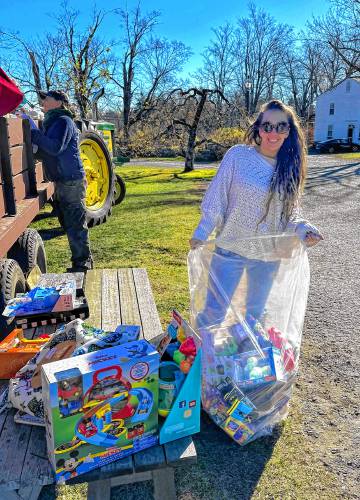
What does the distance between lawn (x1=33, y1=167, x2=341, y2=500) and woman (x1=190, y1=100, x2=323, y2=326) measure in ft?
2.43

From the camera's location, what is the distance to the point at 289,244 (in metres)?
2.68

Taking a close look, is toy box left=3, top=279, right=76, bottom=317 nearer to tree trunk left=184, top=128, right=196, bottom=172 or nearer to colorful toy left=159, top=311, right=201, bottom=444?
colorful toy left=159, top=311, right=201, bottom=444

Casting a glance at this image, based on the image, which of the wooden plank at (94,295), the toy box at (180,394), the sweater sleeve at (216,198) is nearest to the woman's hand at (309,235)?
the sweater sleeve at (216,198)

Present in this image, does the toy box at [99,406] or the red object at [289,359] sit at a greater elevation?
the toy box at [99,406]

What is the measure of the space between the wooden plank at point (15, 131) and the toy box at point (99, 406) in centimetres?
195

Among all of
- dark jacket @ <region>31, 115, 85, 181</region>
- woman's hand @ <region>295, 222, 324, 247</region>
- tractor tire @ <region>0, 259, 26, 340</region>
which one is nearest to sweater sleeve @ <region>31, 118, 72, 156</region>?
dark jacket @ <region>31, 115, 85, 181</region>

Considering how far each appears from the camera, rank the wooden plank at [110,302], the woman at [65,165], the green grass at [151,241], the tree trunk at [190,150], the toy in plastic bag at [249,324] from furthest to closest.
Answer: the tree trunk at [190,150] → the green grass at [151,241] → the woman at [65,165] → the wooden plank at [110,302] → the toy in plastic bag at [249,324]

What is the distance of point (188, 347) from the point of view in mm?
1953

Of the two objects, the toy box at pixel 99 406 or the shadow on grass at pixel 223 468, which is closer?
the toy box at pixel 99 406

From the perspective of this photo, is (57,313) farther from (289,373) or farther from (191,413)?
(289,373)

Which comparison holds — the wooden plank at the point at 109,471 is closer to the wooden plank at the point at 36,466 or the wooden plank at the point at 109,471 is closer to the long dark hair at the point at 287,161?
the wooden plank at the point at 36,466

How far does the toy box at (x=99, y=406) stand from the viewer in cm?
160

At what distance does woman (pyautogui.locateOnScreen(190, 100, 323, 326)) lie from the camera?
8.50 ft

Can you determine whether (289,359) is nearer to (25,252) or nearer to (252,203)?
(252,203)
